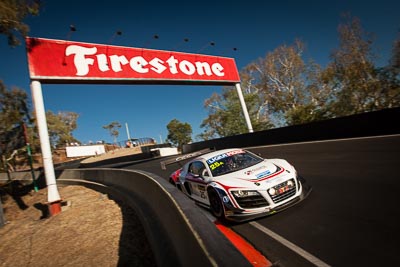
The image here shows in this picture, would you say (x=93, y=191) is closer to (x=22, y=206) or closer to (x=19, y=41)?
(x=22, y=206)

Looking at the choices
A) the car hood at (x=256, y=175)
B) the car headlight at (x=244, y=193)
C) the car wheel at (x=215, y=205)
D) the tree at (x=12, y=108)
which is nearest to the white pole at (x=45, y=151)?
the car wheel at (x=215, y=205)

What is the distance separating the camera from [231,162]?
6840 mm

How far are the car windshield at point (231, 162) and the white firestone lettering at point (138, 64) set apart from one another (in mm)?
11275

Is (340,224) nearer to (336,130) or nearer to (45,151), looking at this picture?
(336,130)

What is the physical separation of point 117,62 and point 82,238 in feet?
36.0

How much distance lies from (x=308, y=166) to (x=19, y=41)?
55.8 ft

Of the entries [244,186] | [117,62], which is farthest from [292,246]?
[117,62]

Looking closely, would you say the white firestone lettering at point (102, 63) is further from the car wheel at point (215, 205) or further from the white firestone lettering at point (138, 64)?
the car wheel at point (215, 205)

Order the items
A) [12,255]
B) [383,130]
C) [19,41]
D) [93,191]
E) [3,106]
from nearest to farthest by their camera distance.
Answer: [12,255]
[383,130]
[93,191]
[19,41]
[3,106]

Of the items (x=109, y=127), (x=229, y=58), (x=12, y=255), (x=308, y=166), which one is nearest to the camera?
(x=12, y=255)

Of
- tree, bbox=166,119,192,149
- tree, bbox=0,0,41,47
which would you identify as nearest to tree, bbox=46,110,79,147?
tree, bbox=166,119,192,149

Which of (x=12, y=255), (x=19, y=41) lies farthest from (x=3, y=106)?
(x=12, y=255)

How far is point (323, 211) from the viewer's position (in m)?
5.13

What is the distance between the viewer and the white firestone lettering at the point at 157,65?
17.5 m
